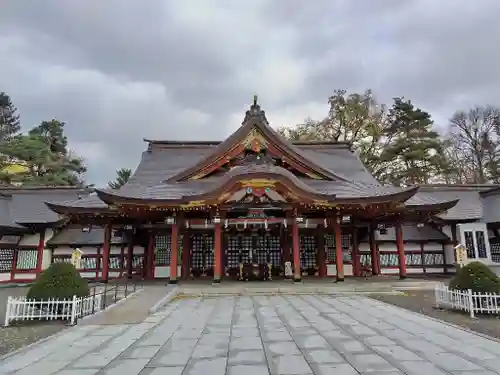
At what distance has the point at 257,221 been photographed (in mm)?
14578

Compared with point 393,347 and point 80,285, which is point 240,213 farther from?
point 393,347

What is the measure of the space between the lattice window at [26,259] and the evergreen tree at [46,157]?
648 inches

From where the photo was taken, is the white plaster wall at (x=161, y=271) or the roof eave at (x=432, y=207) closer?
the roof eave at (x=432, y=207)

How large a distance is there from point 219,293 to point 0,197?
1680cm

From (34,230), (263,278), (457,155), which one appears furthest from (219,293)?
(457,155)

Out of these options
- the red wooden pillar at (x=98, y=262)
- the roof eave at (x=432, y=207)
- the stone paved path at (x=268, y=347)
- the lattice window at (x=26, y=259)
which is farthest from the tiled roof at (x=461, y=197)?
the lattice window at (x=26, y=259)

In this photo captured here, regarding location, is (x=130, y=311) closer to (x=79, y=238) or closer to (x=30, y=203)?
(x=79, y=238)

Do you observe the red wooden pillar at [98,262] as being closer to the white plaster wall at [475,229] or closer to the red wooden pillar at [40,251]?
the red wooden pillar at [40,251]

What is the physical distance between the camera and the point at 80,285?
8.80m

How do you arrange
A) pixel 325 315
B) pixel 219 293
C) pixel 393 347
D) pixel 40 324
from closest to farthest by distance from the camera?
1. pixel 393 347
2. pixel 40 324
3. pixel 325 315
4. pixel 219 293

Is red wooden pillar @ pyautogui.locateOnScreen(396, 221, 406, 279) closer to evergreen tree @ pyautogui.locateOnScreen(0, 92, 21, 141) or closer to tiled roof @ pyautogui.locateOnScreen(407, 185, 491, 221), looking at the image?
tiled roof @ pyautogui.locateOnScreen(407, 185, 491, 221)

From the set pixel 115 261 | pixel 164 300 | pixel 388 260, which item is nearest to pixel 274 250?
pixel 388 260

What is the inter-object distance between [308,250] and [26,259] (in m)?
15.4

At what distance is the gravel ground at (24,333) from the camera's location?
20.1 feet
